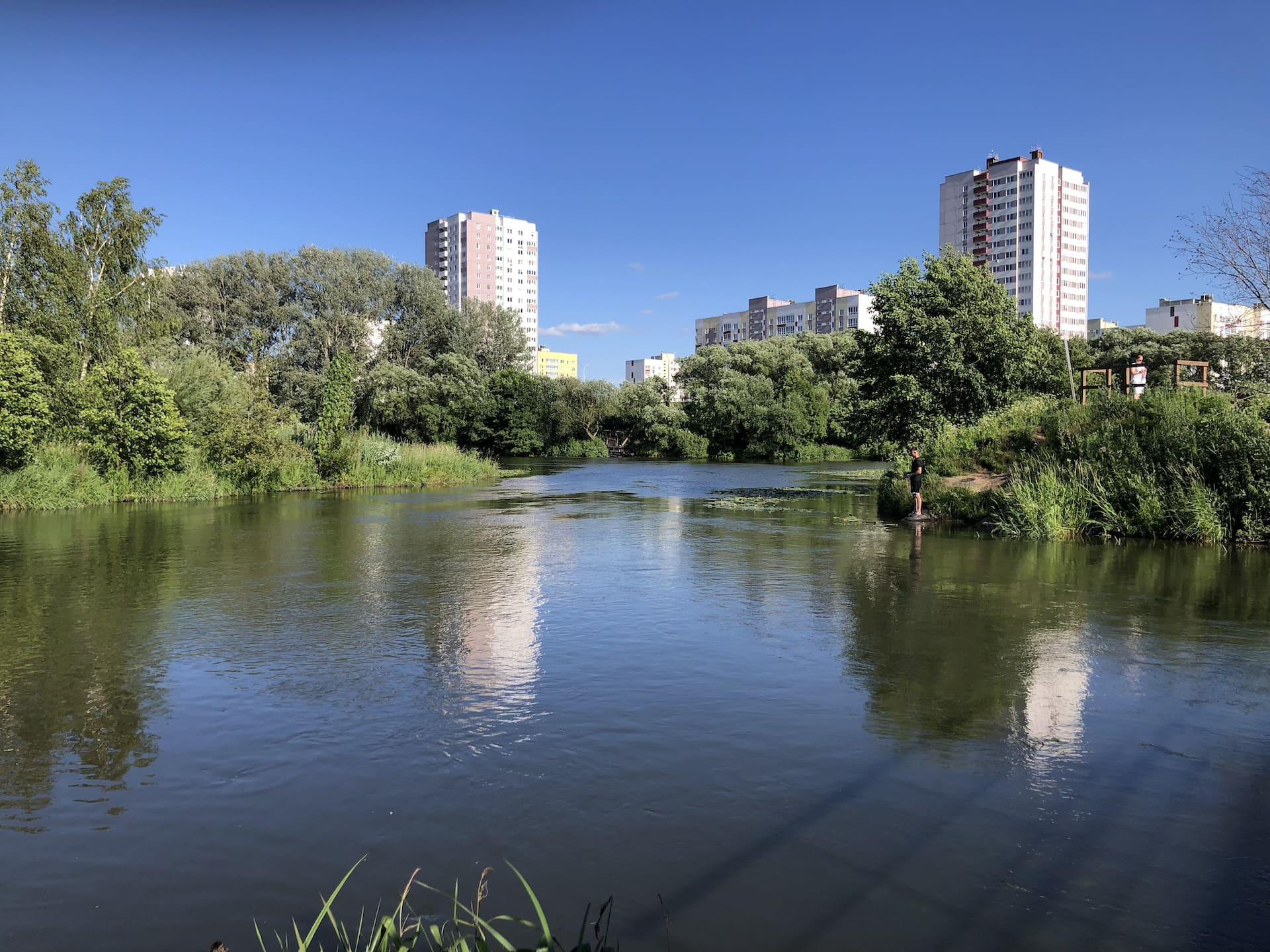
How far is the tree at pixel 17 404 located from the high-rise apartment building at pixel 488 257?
131 meters

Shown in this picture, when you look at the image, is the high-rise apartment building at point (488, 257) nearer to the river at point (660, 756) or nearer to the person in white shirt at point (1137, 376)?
the person in white shirt at point (1137, 376)

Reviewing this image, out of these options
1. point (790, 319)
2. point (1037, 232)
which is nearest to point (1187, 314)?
point (1037, 232)

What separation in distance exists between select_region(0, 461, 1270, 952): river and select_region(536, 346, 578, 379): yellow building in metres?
167

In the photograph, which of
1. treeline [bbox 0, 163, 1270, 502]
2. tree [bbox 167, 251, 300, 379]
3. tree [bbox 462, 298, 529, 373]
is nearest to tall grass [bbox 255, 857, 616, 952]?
treeline [bbox 0, 163, 1270, 502]

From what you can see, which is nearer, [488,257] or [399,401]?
[399,401]

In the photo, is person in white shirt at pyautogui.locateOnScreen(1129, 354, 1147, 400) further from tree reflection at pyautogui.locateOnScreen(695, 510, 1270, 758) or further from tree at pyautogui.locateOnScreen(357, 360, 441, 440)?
tree at pyautogui.locateOnScreen(357, 360, 441, 440)

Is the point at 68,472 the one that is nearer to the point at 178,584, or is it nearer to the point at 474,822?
the point at 178,584

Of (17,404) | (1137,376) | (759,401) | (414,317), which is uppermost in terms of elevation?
(414,317)

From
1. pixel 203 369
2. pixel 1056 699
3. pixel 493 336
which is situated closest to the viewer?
pixel 1056 699

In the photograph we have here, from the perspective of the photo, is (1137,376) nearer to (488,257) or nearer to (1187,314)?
(1187,314)

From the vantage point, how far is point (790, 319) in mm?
149875

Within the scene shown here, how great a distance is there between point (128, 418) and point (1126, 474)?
2550cm

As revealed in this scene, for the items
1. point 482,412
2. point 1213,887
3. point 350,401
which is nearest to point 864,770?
point 1213,887

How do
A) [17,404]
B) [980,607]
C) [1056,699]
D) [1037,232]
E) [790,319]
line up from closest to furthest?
[1056,699] < [980,607] < [17,404] < [1037,232] < [790,319]
